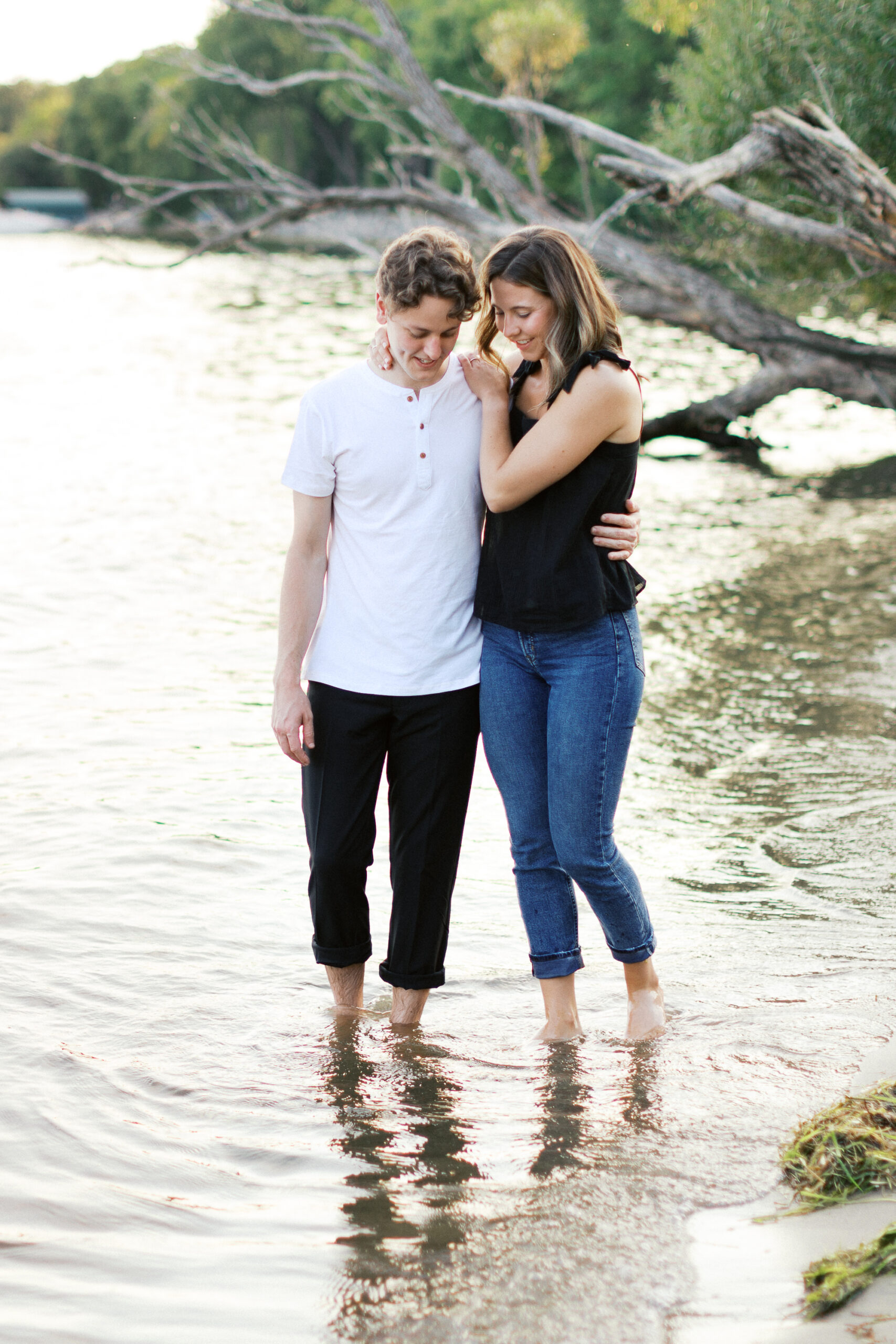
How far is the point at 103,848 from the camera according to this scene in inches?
202

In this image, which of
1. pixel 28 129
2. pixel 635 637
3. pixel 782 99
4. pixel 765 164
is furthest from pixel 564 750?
pixel 28 129

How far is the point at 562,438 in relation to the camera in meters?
3.07

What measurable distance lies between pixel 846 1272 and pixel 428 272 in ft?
7.22

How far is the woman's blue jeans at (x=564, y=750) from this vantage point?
3211 millimetres

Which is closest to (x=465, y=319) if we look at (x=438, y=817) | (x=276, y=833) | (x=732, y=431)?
(x=438, y=817)

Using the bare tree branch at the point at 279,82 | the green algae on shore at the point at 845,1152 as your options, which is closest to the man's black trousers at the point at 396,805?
the green algae on shore at the point at 845,1152

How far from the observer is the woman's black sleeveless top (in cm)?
316

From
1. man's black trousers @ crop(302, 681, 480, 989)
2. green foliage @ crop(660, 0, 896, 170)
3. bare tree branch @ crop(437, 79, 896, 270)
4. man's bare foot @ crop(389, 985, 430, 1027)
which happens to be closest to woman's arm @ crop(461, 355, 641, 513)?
man's black trousers @ crop(302, 681, 480, 989)

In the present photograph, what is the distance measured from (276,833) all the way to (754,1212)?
9.98 feet

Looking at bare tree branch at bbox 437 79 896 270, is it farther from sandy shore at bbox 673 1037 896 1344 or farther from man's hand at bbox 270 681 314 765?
sandy shore at bbox 673 1037 896 1344

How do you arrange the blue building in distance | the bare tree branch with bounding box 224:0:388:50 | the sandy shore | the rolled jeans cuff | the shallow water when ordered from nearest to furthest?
the sandy shore
the shallow water
the rolled jeans cuff
the bare tree branch with bounding box 224:0:388:50
the blue building in distance

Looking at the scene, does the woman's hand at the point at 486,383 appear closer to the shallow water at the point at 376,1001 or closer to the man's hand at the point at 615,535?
the man's hand at the point at 615,535

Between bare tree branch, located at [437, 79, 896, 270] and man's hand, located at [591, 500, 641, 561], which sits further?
bare tree branch, located at [437, 79, 896, 270]

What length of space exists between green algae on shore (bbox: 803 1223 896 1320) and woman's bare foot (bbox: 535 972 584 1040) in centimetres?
121
